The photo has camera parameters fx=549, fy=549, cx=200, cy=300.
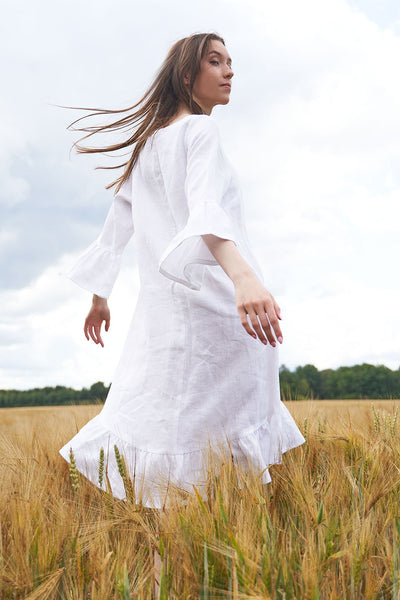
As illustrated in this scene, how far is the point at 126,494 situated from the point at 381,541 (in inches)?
23.0

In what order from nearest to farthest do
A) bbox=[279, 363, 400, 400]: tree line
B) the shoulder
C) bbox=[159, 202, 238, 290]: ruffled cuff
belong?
bbox=[159, 202, 238, 290]: ruffled cuff
the shoulder
bbox=[279, 363, 400, 400]: tree line

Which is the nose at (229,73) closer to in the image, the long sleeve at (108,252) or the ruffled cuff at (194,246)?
the long sleeve at (108,252)

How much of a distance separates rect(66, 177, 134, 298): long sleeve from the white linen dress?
29 centimetres

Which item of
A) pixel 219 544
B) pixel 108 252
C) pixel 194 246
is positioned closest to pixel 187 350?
pixel 194 246

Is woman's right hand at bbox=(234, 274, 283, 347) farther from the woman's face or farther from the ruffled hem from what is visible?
the woman's face

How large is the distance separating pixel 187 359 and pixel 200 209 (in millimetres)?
359

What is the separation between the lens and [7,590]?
104cm

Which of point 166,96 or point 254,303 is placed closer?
point 254,303

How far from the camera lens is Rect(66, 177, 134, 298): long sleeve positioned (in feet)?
5.68

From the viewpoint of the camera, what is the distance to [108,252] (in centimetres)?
176

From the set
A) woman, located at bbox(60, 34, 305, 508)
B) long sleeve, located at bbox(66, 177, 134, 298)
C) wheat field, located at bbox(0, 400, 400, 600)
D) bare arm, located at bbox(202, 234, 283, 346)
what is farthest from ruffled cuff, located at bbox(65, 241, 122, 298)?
bare arm, located at bbox(202, 234, 283, 346)

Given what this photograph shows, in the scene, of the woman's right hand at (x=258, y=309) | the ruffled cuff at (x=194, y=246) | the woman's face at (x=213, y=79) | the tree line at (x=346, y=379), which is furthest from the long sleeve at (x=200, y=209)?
the tree line at (x=346, y=379)

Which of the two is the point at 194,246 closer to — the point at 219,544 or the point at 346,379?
the point at 219,544

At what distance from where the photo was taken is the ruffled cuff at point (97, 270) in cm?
173
